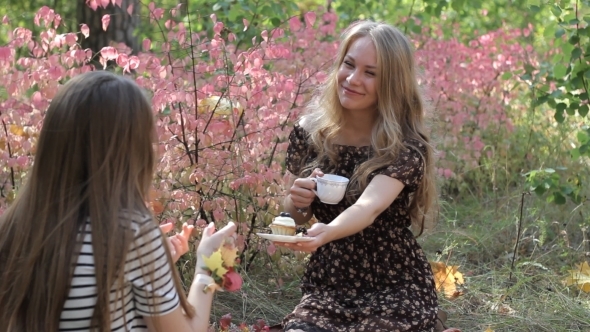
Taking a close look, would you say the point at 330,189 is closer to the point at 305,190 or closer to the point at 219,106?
the point at 305,190

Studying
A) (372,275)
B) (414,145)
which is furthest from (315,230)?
(414,145)

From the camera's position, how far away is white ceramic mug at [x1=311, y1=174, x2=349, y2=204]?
3.14 meters

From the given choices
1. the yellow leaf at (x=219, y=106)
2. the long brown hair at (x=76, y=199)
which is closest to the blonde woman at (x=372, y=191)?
the yellow leaf at (x=219, y=106)

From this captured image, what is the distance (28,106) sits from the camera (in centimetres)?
385

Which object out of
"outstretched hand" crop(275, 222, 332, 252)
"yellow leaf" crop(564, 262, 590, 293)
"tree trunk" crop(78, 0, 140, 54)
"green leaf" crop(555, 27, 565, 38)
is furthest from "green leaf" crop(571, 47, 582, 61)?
"tree trunk" crop(78, 0, 140, 54)

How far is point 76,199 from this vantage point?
7.01ft

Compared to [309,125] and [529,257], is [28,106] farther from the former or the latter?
[529,257]

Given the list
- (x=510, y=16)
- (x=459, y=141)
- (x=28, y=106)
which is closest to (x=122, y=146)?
(x=28, y=106)

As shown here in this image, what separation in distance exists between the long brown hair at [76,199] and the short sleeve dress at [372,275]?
1170 mm

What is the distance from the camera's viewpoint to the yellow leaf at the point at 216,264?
2.36 metres

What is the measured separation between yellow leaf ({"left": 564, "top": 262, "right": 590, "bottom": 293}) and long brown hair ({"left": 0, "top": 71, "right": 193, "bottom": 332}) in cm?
271

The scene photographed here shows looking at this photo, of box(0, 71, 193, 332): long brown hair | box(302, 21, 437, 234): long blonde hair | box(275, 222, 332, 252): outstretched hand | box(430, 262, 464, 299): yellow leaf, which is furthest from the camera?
box(430, 262, 464, 299): yellow leaf

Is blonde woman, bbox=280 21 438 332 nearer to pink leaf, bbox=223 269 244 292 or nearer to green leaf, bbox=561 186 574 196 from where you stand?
pink leaf, bbox=223 269 244 292

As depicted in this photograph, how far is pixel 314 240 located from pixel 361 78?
730 millimetres
